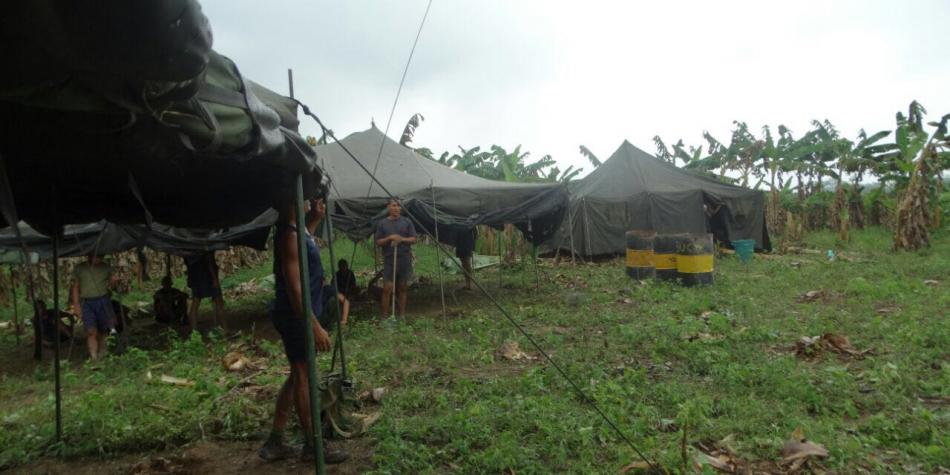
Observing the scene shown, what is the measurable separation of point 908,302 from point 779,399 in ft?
18.3

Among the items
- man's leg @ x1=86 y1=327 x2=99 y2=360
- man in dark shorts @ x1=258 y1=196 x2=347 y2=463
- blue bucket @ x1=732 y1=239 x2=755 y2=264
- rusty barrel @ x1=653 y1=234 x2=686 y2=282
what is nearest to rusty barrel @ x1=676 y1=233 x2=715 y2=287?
rusty barrel @ x1=653 y1=234 x2=686 y2=282

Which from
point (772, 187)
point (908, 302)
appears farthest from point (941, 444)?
point (772, 187)

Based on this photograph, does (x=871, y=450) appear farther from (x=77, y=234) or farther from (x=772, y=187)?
(x=772, y=187)

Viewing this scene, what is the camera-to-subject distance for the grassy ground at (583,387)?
4070mm

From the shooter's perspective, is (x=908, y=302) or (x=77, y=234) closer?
(x=77, y=234)

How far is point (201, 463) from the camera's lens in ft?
13.9

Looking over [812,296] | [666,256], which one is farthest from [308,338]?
[666,256]

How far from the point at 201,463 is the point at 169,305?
6.65 metres

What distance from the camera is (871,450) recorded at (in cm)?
388

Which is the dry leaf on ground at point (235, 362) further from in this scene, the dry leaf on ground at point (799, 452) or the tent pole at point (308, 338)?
the dry leaf on ground at point (799, 452)

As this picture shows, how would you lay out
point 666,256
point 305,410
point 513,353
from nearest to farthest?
point 305,410 → point 513,353 → point 666,256

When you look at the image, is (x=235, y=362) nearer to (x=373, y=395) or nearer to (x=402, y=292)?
(x=373, y=395)

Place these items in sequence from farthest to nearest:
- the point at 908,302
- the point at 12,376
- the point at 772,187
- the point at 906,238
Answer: the point at 772,187 → the point at 906,238 → the point at 908,302 → the point at 12,376

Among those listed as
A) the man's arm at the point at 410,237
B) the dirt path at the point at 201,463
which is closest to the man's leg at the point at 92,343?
the dirt path at the point at 201,463
